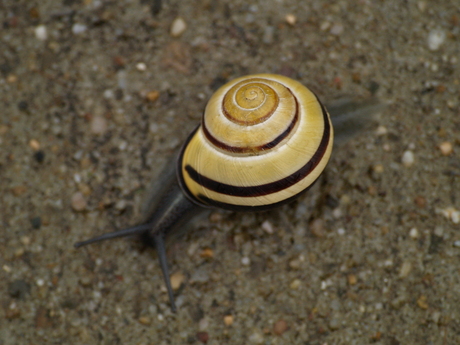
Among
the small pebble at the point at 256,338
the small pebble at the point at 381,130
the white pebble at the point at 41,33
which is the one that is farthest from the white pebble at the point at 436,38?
the white pebble at the point at 41,33

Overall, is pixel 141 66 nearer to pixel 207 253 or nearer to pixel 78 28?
pixel 78 28

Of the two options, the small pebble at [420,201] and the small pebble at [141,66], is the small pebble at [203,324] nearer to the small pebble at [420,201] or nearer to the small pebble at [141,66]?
the small pebble at [420,201]

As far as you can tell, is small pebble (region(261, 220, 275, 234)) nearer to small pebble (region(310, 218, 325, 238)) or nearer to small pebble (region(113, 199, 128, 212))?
small pebble (region(310, 218, 325, 238))

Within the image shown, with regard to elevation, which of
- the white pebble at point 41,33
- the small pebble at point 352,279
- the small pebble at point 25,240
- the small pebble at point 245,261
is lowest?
the small pebble at point 352,279

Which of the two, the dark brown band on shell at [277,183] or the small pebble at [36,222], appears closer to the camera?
the dark brown band on shell at [277,183]

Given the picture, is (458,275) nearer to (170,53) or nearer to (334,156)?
(334,156)

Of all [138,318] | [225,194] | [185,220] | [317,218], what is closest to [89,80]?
[185,220]

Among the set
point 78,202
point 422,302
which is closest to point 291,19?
point 78,202

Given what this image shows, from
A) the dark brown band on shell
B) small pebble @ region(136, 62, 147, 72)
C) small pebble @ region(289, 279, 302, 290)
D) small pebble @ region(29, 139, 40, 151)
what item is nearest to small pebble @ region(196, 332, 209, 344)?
small pebble @ region(289, 279, 302, 290)
